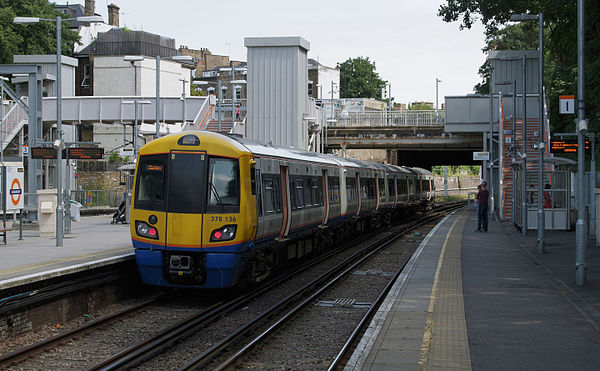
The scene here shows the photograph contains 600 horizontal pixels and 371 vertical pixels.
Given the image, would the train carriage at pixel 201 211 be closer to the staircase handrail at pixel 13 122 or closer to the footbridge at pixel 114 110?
the staircase handrail at pixel 13 122

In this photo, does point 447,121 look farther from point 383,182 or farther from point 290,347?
point 290,347

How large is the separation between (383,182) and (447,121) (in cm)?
1363

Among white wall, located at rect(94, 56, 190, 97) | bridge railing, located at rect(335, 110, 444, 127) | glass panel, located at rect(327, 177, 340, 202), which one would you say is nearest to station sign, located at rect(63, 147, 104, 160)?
glass panel, located at rect(327, 177, 340, 202)

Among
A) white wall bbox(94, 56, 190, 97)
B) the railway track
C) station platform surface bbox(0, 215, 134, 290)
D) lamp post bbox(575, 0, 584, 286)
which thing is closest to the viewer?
the railway track

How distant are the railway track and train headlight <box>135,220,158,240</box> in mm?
1174

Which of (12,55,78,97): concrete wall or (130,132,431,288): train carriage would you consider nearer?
(130,132,431,288): train carriage

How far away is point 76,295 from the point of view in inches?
492

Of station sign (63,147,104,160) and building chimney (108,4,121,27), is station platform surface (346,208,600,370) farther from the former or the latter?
building chimney (108,4,121,27)

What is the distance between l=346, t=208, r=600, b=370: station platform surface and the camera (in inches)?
343

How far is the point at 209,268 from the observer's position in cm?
1303

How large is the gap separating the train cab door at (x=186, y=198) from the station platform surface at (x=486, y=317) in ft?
11.6

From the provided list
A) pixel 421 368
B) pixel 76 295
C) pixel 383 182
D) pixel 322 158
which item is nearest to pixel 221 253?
pixel 76 295

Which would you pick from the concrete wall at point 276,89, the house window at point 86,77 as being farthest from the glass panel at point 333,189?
the house window at point 86,77

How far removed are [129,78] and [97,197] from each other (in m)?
26.6
